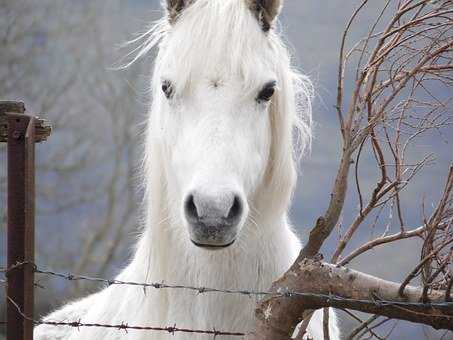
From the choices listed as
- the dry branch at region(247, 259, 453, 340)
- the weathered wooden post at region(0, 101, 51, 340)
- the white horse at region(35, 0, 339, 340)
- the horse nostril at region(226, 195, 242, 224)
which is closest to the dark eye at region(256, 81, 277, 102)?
the white horse at region(35, 0, 339, 340)

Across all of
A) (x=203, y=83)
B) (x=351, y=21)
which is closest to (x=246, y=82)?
(x=203, y=83)

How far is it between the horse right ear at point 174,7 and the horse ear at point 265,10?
284 mm

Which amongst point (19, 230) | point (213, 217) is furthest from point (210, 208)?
point (19, 230)

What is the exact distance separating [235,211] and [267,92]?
620mm

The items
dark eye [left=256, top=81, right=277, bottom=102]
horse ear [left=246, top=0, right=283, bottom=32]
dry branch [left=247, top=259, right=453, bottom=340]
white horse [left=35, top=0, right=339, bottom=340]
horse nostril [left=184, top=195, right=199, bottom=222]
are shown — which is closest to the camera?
dry branch [left=247, top=259, right=453, bottom=340]

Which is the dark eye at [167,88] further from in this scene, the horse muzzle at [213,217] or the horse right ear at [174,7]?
the horse muzzle at [213,217]

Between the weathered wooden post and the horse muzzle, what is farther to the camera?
the weathered wooden post

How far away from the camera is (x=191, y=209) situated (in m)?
2.58

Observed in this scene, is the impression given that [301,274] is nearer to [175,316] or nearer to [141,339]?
[175,316]

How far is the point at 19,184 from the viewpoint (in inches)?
113

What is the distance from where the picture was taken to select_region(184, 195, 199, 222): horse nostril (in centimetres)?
256

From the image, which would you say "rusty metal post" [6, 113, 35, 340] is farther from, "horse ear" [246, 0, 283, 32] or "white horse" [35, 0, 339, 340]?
"horse ear" [246, 0, 283, 32]

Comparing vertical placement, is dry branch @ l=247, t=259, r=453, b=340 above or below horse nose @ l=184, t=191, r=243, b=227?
below

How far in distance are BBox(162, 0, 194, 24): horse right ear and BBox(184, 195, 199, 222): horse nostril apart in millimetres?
1027
